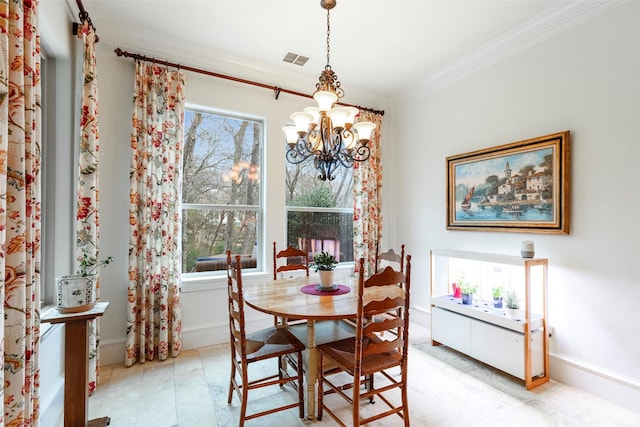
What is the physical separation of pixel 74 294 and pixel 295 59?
9.45 ft

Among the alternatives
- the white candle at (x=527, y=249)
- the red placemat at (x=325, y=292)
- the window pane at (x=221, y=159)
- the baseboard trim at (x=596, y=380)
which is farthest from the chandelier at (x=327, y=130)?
the baseboard trim at (x=596, y=380)

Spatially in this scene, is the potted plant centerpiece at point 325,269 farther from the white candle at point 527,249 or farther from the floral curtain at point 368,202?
the white candle at point 527,249

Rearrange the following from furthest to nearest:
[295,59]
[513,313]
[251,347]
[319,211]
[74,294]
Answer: [319,211], [295,59], [513,313], [251,347], [74,294]

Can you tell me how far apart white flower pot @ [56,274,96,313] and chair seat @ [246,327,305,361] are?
1.00 meters

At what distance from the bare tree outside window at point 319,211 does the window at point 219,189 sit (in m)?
0.45

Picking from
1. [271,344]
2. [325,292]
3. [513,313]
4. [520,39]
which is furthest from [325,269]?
[520,39]

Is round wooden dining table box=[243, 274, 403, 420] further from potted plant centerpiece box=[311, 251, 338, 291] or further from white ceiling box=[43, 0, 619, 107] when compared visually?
white ceiling box=[43, 0, 619, 107]

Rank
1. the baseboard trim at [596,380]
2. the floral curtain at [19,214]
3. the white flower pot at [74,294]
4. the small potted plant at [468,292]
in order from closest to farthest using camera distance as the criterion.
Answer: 1. the floral curtain at [19,214]
2. the white flower pot at [74,294]
3. the baseboard trim at [596,380]
4. the small potted plant at [468,292]

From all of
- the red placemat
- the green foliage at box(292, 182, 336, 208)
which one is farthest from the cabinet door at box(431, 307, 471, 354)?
the green foliage at box(292, 182, 336, 208)

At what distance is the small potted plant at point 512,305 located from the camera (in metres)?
2.58

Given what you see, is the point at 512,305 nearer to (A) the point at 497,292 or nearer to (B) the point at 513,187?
(A) the point at 497,292

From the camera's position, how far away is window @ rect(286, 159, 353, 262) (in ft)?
12.5

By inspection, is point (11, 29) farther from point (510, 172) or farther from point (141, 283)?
point (510, 172)

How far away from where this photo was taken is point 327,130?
7.80 ft
